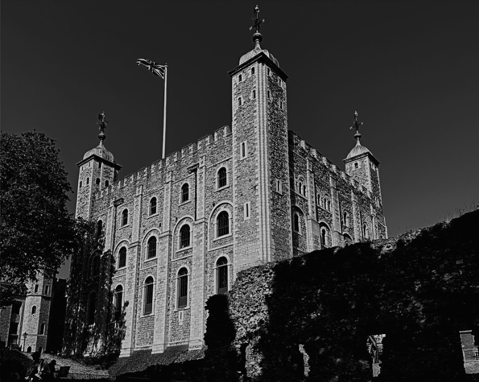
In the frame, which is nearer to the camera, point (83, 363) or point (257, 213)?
point (257, 213)

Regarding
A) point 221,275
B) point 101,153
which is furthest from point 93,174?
point 221,275

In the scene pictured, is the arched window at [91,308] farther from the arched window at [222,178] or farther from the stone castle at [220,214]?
the arched window at [222,178]

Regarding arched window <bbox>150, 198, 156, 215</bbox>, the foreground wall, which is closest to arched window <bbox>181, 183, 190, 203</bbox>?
arched window <bbox>150, 198, 156, 215</bbox>

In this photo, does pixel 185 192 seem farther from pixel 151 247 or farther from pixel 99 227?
pixel 99 227

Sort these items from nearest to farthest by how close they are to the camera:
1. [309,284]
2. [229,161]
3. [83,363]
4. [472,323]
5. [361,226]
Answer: [472,323], [309,284], [229,161], [83,363], [361,226]

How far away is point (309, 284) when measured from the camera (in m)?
13.6

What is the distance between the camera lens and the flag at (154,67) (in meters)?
34.1

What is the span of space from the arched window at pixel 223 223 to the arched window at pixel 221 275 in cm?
146

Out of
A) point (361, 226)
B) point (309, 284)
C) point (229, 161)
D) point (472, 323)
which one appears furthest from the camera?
point (361, 226)

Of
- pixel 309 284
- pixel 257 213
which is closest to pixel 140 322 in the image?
pixel 257 213

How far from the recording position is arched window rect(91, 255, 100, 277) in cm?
3388

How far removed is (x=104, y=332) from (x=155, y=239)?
668cm

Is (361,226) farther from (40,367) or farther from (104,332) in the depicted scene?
(40,367)

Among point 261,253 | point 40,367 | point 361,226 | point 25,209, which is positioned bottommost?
point 40,367
